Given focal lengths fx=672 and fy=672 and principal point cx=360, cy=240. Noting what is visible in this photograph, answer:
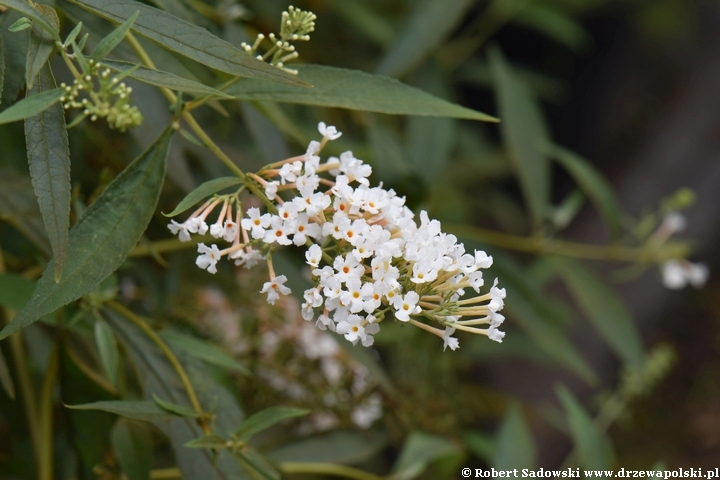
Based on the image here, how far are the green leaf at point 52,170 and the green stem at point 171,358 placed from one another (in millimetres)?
252

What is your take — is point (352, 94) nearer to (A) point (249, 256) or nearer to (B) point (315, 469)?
(A) point (249, 256)

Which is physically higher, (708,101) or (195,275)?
(708,101)

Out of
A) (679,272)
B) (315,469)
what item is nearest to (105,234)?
(315,469)

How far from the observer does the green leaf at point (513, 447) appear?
108 centimetres

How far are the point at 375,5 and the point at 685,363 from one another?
64.0 inches

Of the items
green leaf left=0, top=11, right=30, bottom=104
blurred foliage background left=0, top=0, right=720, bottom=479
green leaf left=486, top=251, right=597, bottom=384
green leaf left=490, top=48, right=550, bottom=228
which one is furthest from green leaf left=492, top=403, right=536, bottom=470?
green leaf left=0, top=11, right=30, bottom=104

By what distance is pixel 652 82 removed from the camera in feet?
8.50

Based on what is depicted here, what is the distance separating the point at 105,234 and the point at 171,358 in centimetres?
23

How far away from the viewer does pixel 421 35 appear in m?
1.29

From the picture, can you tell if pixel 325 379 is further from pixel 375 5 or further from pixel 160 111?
pixel 375 5

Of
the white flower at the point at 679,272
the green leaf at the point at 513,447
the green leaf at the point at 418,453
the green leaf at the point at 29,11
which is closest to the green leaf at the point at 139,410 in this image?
the green leaf at the point at 29,11

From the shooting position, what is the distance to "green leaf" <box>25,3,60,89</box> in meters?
0.52

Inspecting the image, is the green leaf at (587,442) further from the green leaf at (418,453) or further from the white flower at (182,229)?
the white flower at (182,229)

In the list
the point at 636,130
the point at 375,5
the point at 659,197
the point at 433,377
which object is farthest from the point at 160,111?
the point at 636,130
